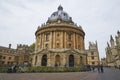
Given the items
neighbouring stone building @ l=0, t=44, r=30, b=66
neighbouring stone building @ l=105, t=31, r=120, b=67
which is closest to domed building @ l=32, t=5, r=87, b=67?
neighbouring stone building @ l=105, t=31, r=120, b=67

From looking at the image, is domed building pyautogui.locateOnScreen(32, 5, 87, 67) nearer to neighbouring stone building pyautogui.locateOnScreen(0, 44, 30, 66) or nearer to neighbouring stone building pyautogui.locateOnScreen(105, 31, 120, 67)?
neighbouring stone building pyautogui.locateOnScreen(105, 31, 120, 67)

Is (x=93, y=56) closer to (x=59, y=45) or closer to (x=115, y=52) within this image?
(x=115, y=52)

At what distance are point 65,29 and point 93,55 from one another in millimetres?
46815

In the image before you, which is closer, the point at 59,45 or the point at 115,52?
the point at 59,45

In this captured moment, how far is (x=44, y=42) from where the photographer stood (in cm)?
5375

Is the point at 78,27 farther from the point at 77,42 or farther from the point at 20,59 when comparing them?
the point at 20,59

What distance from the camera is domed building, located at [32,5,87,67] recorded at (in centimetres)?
4794

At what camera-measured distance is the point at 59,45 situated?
51.0 m

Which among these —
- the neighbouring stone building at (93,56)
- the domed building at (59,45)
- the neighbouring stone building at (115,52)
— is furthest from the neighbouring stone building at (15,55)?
the neighbouring stone building at (115,52)

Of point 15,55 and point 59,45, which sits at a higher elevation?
point 59,45

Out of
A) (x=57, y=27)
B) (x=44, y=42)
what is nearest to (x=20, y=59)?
(x=44, y=42)

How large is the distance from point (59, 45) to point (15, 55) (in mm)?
46118

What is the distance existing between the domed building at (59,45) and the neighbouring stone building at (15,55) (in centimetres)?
3427

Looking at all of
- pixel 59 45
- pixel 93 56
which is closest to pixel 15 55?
pixel 59 45
